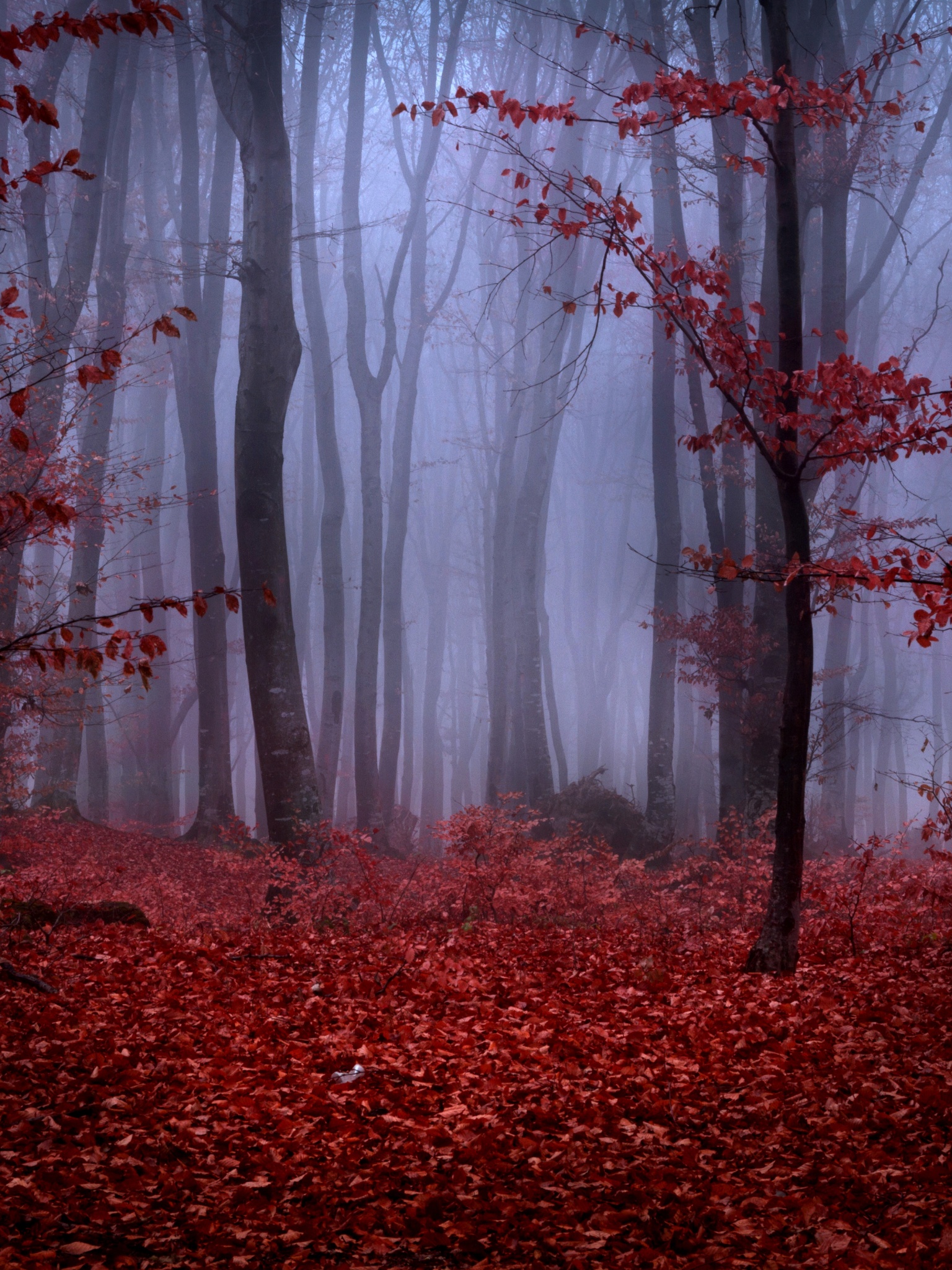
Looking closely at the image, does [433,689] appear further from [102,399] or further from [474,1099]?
[474,1099]

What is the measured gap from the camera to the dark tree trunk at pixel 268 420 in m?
9.38

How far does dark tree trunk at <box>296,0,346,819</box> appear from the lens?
17.5 m

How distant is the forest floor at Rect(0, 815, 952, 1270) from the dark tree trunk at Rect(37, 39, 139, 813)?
8199 mm

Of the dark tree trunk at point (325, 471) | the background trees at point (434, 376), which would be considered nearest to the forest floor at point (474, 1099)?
the background trees at point (434, 376)

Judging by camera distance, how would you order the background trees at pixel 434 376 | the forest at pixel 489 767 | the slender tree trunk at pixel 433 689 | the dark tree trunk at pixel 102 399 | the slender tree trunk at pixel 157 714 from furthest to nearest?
the slender tree trunk at pixel 433 689 → the slender tree trunk at pixel 157 714 → the dark tree trunk at pixel 102 399 → the background trees at pixel 434 376 → the forest at pixel 489 767

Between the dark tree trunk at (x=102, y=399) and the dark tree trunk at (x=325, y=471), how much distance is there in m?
3.43

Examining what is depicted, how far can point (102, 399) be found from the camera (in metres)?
16.5

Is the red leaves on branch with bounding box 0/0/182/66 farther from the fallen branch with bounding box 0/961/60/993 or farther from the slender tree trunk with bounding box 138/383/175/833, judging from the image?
the slender tree trunk with bounding box 138/383/175/833

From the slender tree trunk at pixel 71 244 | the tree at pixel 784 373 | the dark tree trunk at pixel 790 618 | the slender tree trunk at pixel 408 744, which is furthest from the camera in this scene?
the slender tree trunk at pixel 408 744

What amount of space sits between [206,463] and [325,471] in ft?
9.18

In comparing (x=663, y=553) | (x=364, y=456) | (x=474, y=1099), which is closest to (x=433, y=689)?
(x=364, y=456)

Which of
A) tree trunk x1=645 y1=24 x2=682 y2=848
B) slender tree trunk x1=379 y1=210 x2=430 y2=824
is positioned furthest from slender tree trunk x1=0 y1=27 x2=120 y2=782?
tree trunk x1=645 y1=24 x2=682 y2=848

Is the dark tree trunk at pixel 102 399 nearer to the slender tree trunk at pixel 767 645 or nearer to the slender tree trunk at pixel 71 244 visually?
the slender tree trunk at pixel 71 244

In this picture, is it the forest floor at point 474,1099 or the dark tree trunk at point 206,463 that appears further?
the dark tree trunk at point 206,463
